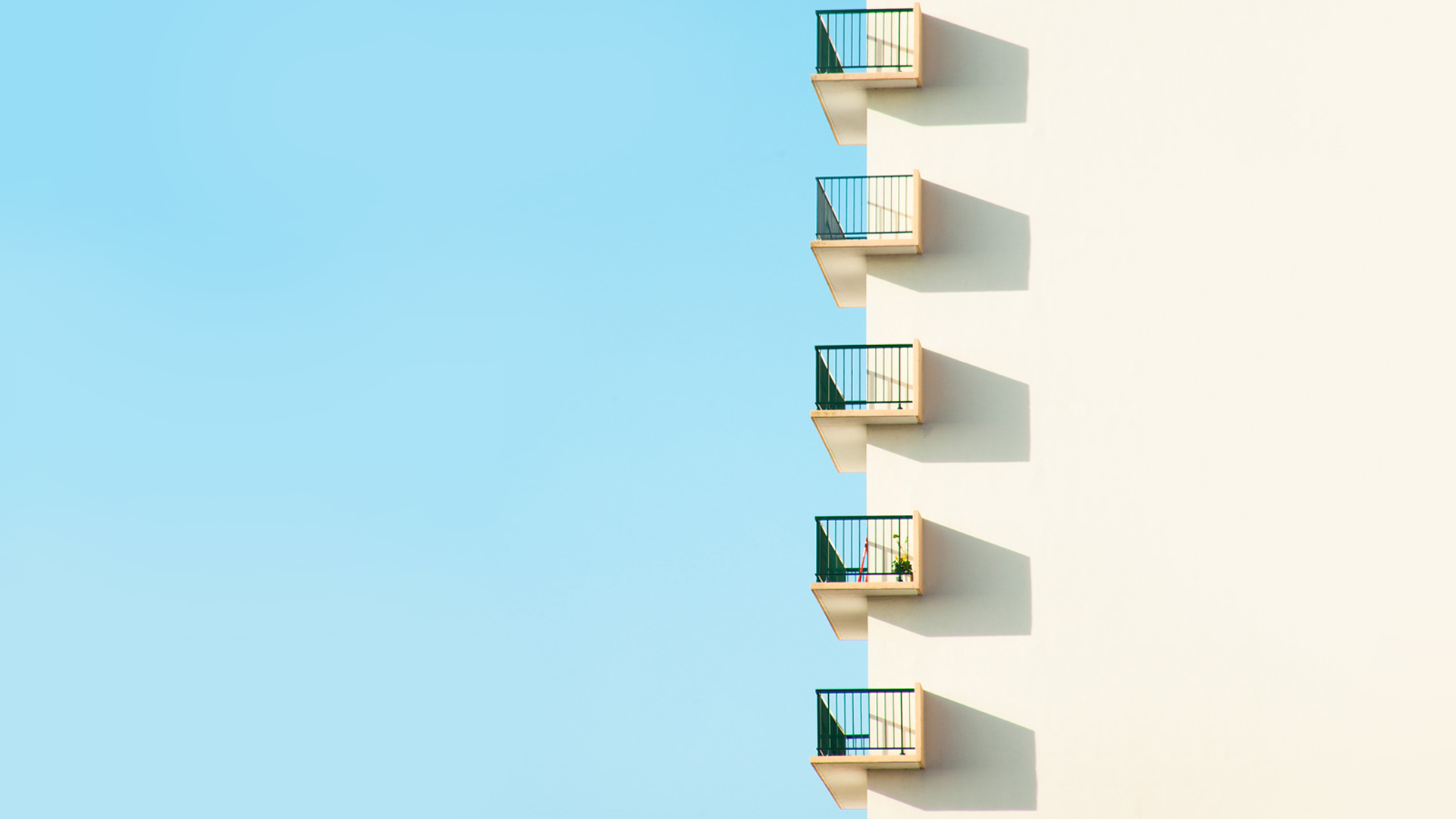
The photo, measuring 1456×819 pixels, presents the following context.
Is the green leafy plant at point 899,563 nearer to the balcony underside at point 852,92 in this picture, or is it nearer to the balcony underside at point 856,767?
the balcony underside at point 856,767

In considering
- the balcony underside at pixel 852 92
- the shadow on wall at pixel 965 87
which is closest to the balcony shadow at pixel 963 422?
the shadow on wall at pixel 965 87

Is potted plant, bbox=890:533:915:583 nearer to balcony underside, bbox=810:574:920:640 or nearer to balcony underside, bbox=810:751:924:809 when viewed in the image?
balcony underside, bbox=810:574:920:640

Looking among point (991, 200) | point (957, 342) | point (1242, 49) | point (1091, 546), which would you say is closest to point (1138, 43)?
point (1242, 49)

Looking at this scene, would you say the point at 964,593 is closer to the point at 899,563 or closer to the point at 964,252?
the point at 899,563

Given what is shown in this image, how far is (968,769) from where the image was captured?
35.2 m

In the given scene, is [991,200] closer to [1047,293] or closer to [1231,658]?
[1047,293]

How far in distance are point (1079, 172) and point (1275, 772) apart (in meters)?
12.5

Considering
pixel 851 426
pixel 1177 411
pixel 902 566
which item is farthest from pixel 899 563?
pixel 1177 411

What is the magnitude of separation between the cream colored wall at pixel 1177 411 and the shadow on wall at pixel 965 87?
64mm

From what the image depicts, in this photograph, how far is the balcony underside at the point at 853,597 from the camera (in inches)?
1406

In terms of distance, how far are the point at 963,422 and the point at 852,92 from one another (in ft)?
24.4

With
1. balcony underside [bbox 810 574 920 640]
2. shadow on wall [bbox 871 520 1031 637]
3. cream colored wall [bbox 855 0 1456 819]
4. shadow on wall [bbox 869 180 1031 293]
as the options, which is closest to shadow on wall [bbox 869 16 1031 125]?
cream colored wall [bbox 855 0 1456 819]

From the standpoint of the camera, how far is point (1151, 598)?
3569 centimetres

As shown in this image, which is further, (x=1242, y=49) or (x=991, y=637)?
(x=1242, y=49)
